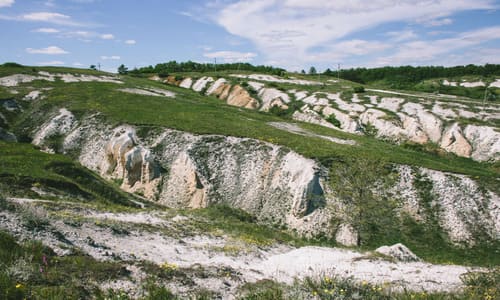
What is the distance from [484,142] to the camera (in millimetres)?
63312

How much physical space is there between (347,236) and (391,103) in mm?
60016

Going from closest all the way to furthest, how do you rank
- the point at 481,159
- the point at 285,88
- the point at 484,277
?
the point at 484,277 → the point at 481,159 → the point at 285,88

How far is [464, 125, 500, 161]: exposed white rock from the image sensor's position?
61.0 m

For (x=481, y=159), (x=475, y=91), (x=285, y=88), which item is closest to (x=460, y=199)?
(x=481, y=159)

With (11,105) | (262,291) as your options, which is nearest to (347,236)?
(262,291)

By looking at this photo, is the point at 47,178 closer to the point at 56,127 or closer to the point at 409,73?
the point at 56,127

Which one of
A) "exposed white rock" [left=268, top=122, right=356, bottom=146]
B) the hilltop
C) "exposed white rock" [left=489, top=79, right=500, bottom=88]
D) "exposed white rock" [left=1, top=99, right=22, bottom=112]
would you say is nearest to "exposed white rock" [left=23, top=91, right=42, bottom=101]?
the hilltop

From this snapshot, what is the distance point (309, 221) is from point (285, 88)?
70.4 metres

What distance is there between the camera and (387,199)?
116 ft

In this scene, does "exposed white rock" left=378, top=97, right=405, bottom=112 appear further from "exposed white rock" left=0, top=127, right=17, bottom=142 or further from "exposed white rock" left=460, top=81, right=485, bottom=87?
"exposed white rock" left=0, top=127, right=17, bottom=142

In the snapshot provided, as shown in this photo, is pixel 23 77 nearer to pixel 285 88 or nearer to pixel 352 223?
pixel 285 88

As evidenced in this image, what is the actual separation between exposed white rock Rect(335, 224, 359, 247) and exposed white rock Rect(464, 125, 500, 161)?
143ft

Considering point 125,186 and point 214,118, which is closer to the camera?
point 125,186

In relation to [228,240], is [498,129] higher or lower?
higher
